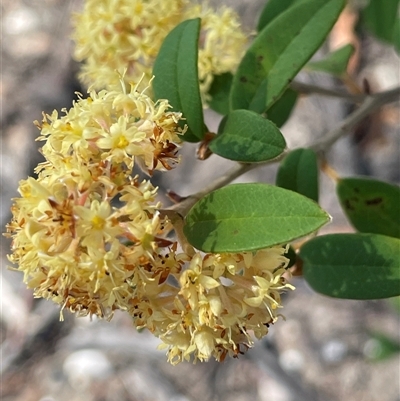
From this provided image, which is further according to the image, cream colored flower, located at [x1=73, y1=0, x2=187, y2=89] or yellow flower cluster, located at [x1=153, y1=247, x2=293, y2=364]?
cream colored flower, located at [x1=73, y1=0, x2=187, y2=89]

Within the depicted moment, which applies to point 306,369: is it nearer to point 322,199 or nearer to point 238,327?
point 322,199

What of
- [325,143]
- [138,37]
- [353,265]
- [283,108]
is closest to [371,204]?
[325,143]

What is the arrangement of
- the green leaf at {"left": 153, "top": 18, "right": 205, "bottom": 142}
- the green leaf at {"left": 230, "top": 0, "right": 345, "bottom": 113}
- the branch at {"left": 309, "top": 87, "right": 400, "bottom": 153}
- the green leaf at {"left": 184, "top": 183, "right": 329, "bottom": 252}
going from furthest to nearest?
the branch at {"left": 309, "top": 87, "right": 400, "bottom": 153} < the green leaf at {"left": 230, "top": 0, "right": 345, "bottom": 113} < the green leaf at {"left": 153, "top": 18, "right": 205, "bottom": 142} < the green leaf at {"left": 184, "top": 183, "right": 329, "bottom": 252}

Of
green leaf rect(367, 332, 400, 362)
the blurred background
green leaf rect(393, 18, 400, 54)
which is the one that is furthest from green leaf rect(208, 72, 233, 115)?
green leaf rect(367, 332, 400, 362)

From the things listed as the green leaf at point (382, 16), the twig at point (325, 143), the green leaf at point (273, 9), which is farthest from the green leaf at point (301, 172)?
the green leaf at point (382, 16)

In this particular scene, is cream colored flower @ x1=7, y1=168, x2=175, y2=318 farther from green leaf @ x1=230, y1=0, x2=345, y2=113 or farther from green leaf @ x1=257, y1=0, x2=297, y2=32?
green leaf @ x1=257, y1=0, x2=297, y2=32

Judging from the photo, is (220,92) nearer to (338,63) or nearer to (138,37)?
(138,37)
